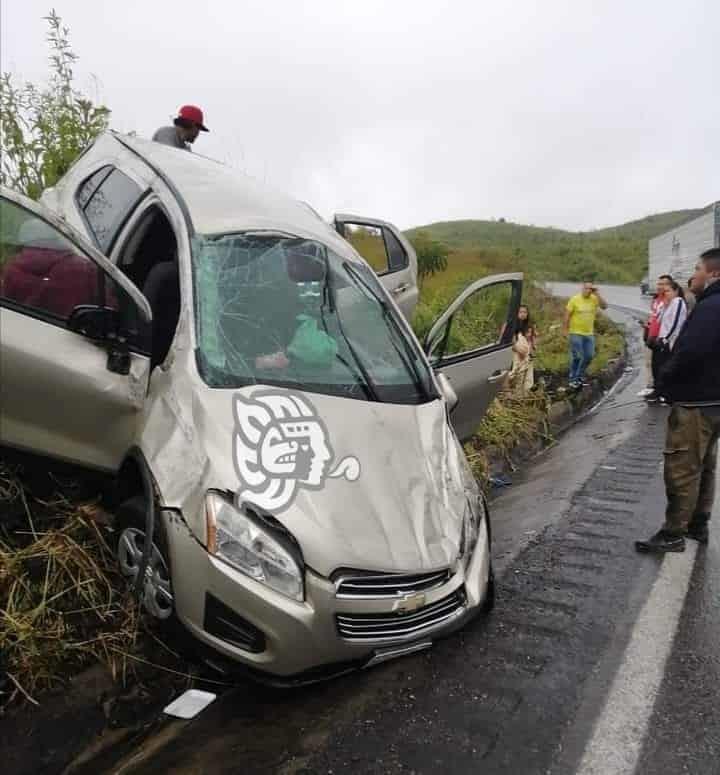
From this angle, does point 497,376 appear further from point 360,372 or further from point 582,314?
point 582,314

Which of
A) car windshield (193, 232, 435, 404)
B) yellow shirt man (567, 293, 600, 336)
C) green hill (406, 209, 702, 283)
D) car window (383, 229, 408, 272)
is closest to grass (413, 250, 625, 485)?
yellow shirt man (567, 293, 600, 336)

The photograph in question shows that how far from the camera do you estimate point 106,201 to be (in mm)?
4230

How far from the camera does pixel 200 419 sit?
2.76 meters

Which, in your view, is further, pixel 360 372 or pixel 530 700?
pixel 360 372

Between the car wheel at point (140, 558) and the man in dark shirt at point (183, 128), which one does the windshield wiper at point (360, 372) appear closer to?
the car wheel at point (140, 558)

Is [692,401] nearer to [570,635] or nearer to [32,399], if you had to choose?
[570,635]

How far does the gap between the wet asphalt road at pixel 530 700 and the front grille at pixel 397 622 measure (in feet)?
1.19

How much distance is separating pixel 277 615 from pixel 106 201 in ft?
9.63

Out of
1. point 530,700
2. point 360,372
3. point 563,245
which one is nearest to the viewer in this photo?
point 530,700

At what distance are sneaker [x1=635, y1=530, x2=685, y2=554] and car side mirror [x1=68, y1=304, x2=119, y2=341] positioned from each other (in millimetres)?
3325

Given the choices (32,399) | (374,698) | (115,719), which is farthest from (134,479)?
(374,698)

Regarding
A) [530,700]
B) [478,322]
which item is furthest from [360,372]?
[478,322]

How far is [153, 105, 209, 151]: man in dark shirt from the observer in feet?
17.2

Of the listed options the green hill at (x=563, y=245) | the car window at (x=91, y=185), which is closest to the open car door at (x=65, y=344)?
the car window at (x=91, y=185)
